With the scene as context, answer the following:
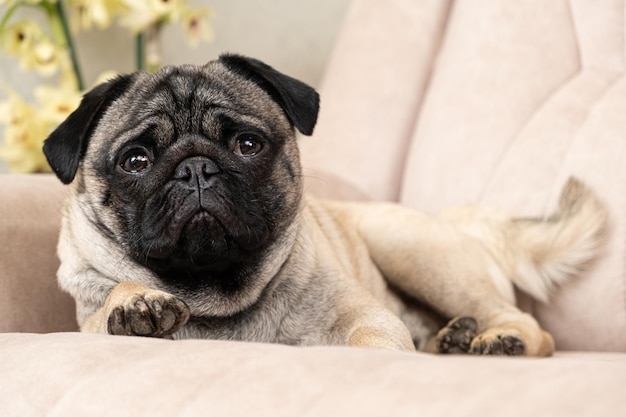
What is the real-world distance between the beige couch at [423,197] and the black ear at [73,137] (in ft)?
1.01

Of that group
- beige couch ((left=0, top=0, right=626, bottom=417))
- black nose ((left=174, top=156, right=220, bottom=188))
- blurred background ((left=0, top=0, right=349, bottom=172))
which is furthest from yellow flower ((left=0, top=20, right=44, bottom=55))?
black nose ((left=174, top=156, right=220, bottom=188))

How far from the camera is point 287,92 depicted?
1.68m

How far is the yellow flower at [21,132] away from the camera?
2670 millimetres

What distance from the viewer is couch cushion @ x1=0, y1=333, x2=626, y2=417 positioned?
0.77m

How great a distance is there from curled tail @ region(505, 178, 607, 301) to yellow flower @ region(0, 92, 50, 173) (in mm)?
1547

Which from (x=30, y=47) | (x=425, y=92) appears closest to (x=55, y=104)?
(x=30, y=47)

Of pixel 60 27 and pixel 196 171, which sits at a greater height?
pixel 196 171

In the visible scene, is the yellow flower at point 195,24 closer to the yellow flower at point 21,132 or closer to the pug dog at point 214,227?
the yellow flower at point 21,132

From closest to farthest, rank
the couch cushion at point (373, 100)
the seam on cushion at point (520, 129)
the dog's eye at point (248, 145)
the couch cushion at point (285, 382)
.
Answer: the couch cushion at point (285, 382), the dog's eye at point (248, 145), the seam on cushion at point (520, 129), the couch cushion at point (373, 100)

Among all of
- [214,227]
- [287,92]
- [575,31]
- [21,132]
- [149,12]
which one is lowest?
[21,132]

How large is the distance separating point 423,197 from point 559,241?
49 centimetres

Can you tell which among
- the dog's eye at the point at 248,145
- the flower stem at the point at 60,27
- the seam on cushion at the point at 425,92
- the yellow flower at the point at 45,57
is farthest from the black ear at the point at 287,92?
the flower stem at the point at 60,27

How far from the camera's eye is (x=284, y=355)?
3.11ft

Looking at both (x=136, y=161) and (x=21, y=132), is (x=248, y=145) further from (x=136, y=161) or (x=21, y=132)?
(x=21, y=132)
